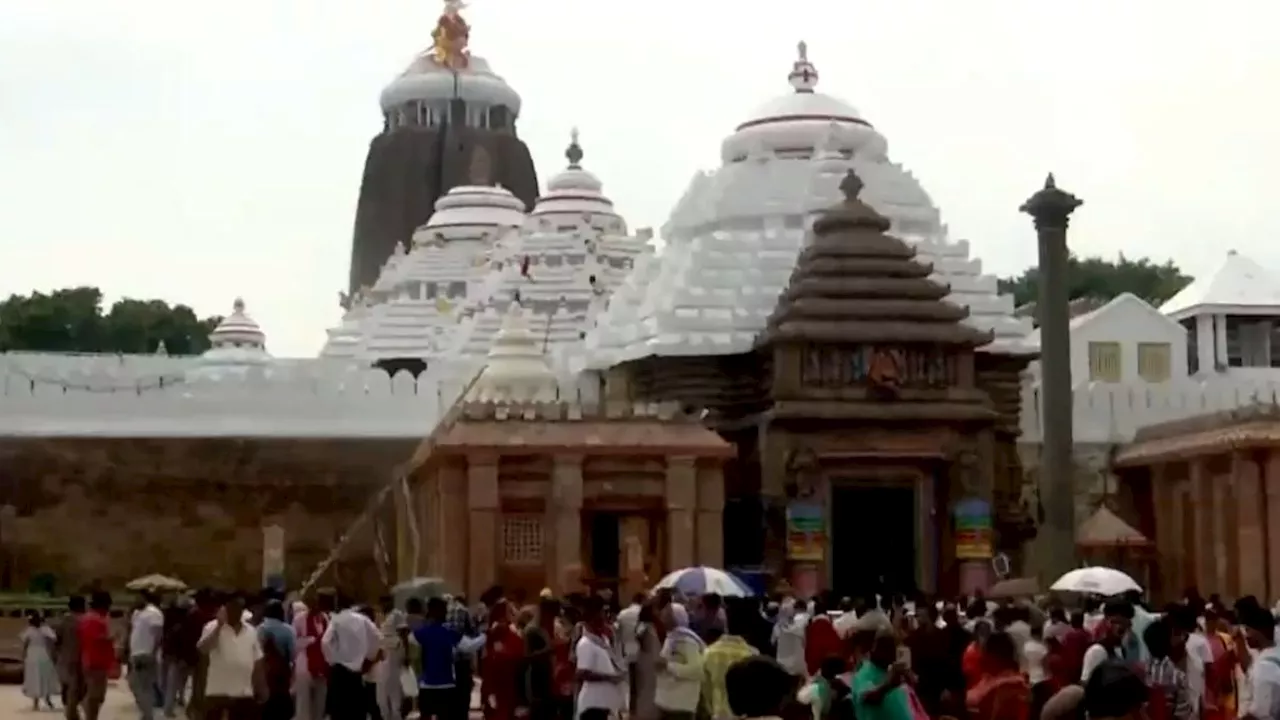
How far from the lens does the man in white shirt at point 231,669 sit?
14.6 metres

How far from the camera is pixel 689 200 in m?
37.1

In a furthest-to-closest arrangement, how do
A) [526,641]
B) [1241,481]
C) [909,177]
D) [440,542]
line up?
[909,177] → [1241,481] → [440,542] → [526,641]

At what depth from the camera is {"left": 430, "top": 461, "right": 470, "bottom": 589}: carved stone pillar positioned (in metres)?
27.5

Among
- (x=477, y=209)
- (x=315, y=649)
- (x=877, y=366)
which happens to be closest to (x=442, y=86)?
(x=477, y=209)

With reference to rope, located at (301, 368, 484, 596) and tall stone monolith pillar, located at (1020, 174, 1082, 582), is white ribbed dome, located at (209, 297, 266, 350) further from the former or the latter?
tall stone monolith pillar, located at (1020, 174, 1082, 582)

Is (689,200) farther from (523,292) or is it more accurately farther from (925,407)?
(523,292)

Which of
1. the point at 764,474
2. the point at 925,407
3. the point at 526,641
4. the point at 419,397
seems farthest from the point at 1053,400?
the point at 526,641

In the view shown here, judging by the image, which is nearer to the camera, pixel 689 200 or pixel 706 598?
pixel 706 598

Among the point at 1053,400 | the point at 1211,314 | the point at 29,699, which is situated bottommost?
the point at 29,699

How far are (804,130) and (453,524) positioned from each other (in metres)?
12.0

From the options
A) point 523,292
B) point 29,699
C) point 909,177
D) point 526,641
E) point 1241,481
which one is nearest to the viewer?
point 526,641

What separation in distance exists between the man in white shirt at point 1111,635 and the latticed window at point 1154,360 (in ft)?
116

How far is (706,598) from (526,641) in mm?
1413

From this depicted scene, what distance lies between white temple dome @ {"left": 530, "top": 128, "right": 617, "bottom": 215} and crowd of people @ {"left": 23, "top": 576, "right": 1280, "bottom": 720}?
34.4 metres
